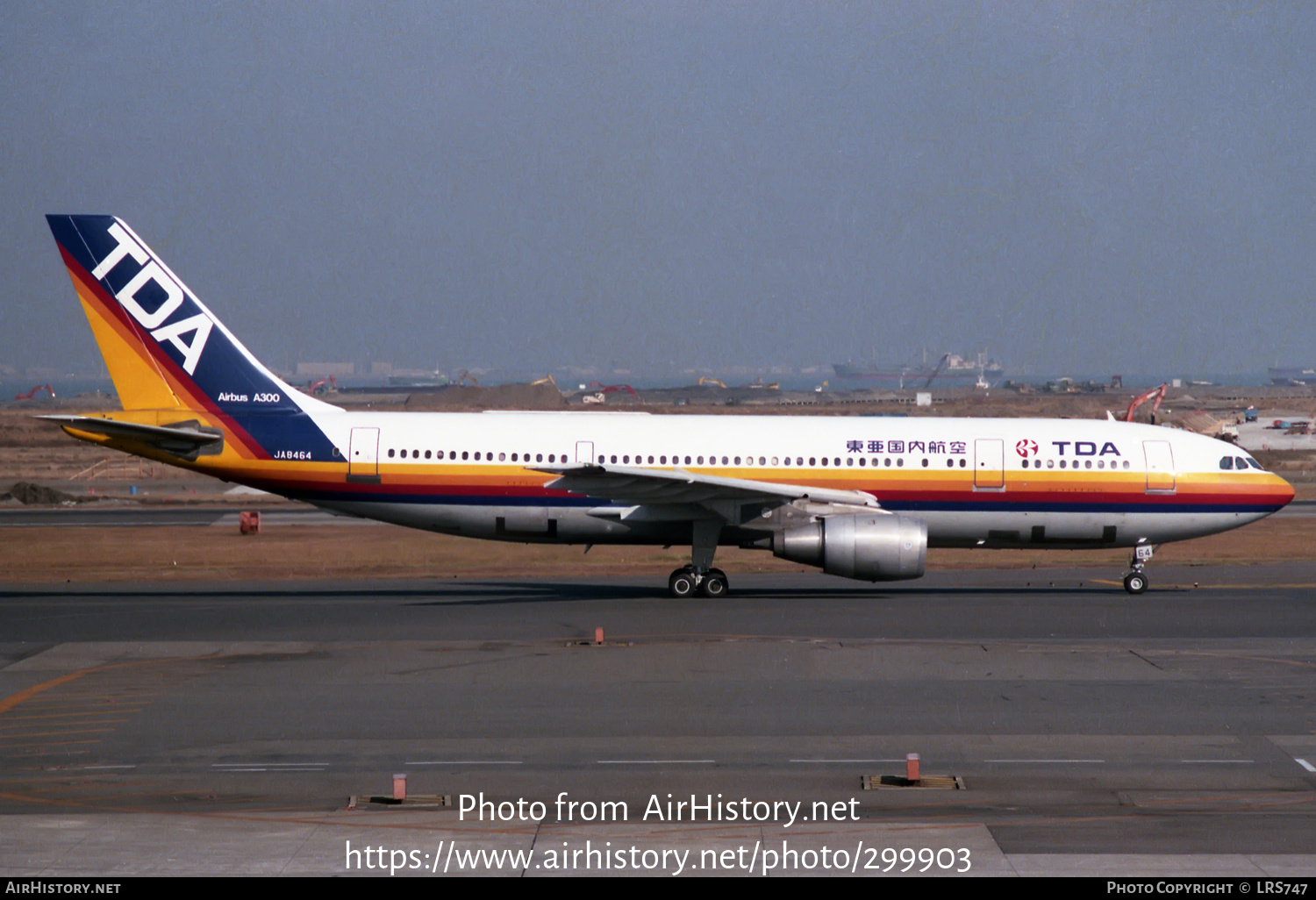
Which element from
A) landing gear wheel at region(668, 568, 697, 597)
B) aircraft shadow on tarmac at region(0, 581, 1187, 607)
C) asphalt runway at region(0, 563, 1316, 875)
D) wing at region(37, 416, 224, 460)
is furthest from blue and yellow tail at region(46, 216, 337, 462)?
landing gear wheel at region(668, 568, 697, 597)

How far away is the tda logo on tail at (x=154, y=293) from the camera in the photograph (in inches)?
1103

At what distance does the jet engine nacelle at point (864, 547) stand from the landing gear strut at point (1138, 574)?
5607mm

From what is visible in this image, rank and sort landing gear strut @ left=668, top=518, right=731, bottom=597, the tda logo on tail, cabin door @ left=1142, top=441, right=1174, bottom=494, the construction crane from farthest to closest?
the construction crane, cabin door @ left=1142, top=441, right=1174, bottom=494, the tda logo on tail, landing gear strut @ left=668, top=518, right=731, bottom=597

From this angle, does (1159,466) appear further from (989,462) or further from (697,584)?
(697,584)

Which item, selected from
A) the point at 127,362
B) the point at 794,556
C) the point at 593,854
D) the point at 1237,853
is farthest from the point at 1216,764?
→ the point at 127,362

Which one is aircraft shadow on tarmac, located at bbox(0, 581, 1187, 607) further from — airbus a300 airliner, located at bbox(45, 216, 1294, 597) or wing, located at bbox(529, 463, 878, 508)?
wing, located at bbox(529, 463, 878, 508)

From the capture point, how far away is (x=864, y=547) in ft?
83.5

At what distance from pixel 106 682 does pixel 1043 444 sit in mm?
19930

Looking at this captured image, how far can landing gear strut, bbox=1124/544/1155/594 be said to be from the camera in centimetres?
2788

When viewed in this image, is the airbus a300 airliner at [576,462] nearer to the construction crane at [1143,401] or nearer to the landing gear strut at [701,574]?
the landing gear strut at [701,574]

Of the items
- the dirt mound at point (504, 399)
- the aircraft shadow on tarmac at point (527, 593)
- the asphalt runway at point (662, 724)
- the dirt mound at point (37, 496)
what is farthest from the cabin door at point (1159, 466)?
the dirt mound at point (504, 399)

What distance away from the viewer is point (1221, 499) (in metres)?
28.5

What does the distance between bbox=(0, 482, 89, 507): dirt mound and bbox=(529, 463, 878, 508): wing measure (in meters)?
34.9
